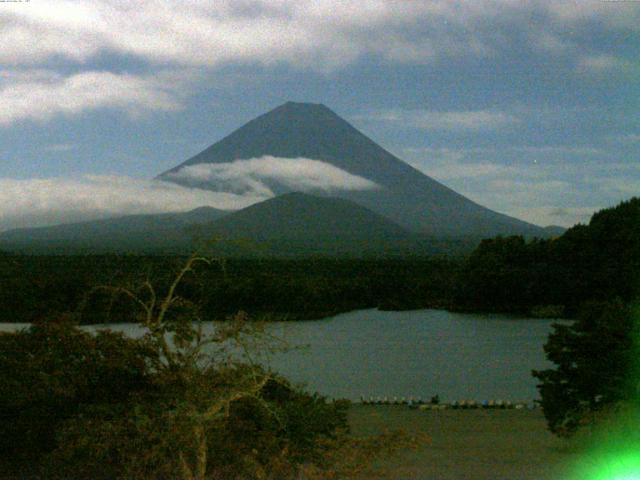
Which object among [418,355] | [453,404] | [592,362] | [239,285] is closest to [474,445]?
[592,362]

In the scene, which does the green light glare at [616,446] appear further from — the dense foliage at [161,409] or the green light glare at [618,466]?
the dense foliage at [161,409]

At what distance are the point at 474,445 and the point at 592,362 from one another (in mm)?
1551

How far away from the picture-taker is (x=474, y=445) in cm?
780

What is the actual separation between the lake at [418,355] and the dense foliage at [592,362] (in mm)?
3077

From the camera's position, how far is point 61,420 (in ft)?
16.2

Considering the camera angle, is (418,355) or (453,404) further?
(418,355)

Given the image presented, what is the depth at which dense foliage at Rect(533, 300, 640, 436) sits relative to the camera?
6664 mm

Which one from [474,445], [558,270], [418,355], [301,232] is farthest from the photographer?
[301,232]

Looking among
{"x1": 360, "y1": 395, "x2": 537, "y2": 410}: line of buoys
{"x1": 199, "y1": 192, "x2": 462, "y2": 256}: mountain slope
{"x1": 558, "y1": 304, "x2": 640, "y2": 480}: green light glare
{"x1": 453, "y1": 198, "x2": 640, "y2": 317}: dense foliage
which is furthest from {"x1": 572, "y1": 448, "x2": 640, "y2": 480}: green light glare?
{"x1": 199, "y1": 192, "x2": 462, "y2": 256}: mountain slope

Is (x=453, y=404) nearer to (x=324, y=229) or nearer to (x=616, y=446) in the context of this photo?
(x=616, y=446)

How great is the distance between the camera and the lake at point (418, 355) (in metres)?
12.1

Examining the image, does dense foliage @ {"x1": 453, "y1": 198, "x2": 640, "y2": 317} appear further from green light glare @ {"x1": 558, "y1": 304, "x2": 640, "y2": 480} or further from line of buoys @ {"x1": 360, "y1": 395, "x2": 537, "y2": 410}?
green light glare @ {"x1": 558, "y1": 304, "x2": 640, "y2": 480}

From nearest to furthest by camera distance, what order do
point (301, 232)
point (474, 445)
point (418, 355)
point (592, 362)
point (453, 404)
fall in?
1. point (592, 362)
2. point (474, 445)
3. point (453, 404)
4. point (418, 355)
5. point (301, 232)

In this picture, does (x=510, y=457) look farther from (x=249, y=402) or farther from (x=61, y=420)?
(x=61, y=420)
